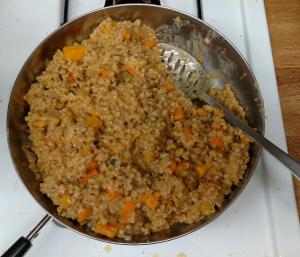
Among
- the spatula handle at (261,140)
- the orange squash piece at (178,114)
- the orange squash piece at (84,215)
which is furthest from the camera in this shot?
the orange squash piece at (178,114)

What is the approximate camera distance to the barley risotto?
825 millimetres

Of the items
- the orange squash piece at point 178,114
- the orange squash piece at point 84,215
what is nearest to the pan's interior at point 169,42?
the orange squash piece at point 84,215

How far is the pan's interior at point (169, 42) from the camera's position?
83 cm

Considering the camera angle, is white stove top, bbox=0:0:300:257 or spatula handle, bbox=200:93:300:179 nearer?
spatula handle, bbox=200:93:300:179

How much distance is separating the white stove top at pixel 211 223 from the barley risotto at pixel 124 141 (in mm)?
89

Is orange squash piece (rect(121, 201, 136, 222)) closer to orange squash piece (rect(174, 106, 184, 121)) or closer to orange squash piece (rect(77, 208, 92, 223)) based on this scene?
orange squash piece (rect(77, 208, 92, 223))

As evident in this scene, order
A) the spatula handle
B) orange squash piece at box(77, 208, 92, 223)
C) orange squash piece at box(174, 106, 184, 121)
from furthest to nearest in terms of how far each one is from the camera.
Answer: orange squash piece at box(174, 106, 184, 121)
orange squash piece at box(77, 208, 92, 223)
the spatula handle

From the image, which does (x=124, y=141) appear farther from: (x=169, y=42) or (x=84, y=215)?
(x=169, y=42)

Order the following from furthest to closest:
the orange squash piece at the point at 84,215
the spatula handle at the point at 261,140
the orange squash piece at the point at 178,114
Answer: the orange squash piece at the point at 178,114
the orange squash piece at the point at 84,215
the spatula handle at the point at 261,140

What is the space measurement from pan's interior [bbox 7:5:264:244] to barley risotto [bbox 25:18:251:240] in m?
0.02

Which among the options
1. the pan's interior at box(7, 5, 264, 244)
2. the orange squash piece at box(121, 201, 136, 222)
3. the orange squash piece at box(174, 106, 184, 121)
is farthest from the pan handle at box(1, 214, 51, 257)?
the orange squash piece at box(174, 106, 184, 121)

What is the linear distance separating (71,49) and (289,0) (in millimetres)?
672

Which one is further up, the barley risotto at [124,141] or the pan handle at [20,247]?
the barley risotto at [124,141]

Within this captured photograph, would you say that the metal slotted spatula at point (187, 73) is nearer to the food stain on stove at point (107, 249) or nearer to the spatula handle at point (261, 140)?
the spatula handle at point (261, 140)
